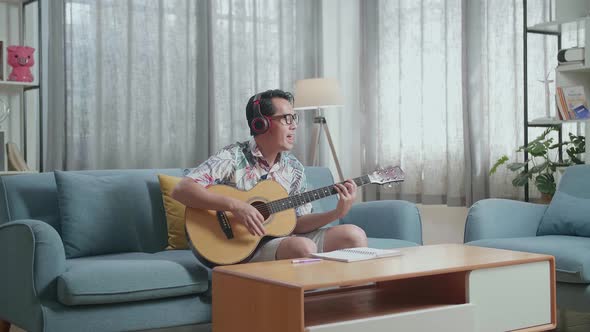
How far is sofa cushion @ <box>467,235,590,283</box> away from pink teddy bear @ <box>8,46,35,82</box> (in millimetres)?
2577

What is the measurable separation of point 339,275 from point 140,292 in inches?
30.8

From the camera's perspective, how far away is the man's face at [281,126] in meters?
2.87

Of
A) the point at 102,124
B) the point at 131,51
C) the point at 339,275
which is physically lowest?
the point at 339,275

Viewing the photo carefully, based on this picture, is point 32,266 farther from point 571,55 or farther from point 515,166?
point 571,55

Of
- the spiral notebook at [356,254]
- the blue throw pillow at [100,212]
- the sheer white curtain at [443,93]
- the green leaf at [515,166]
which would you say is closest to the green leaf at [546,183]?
the green leaf at [515,166]

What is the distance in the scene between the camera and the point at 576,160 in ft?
13.4

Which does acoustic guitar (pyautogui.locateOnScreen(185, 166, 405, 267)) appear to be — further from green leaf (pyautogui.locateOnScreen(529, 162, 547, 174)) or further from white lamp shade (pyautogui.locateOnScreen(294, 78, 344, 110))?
white lamp shade (pyautogui.locateOnScreen(294, 78, 344, 110))

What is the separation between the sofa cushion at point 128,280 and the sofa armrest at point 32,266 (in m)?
0.05

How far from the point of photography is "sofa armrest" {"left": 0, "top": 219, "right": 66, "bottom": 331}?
96.6 inches

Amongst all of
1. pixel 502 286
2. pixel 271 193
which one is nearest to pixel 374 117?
pixel 271 193

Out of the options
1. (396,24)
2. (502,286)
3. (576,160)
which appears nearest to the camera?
(502,286)

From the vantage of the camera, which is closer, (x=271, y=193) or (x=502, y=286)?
(x=502, y=286)

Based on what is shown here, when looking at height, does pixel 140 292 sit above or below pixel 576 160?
below

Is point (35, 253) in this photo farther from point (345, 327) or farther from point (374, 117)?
point (374, 117)
